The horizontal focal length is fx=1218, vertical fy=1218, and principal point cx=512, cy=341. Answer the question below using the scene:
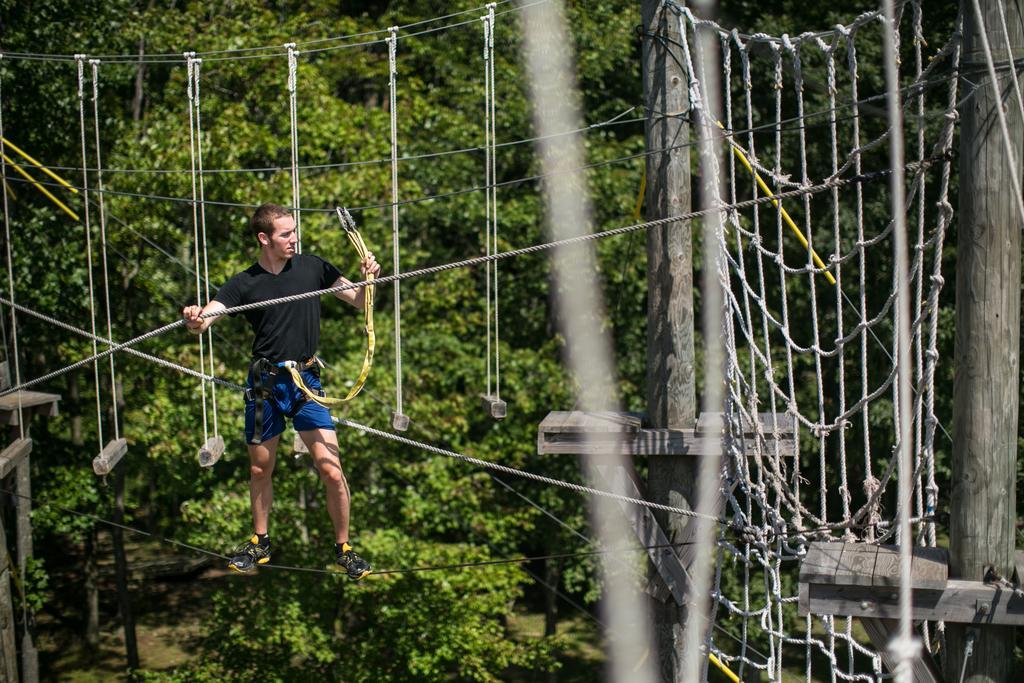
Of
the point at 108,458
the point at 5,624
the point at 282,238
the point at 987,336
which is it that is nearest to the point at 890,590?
the point at 987,336

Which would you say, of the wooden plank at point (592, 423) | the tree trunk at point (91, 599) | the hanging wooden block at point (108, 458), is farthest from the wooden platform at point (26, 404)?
the tree trunk at point (91, 599)

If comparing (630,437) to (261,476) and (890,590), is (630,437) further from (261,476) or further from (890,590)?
(890,590)

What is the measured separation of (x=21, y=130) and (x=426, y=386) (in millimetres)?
4552

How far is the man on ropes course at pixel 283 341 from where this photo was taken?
4836mm

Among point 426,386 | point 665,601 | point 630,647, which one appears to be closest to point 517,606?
point 630,647

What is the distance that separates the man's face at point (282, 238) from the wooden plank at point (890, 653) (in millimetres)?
2557

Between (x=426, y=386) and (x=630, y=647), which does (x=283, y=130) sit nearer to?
(x=426, y=386)

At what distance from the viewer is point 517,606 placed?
16156 millimetres

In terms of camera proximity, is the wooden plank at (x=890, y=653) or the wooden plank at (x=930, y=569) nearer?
the wooden plank at (x=930, y=569)

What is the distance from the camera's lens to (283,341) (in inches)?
193

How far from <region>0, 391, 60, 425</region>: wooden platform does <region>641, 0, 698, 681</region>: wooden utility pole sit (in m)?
4.52

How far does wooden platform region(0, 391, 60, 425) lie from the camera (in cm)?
786

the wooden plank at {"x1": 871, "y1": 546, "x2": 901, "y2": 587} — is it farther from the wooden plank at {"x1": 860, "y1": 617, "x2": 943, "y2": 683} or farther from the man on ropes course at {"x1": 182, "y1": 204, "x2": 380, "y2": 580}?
the man on ropes course at {"x1": 182, "y1": 204, "x2": 380, "y2": 580}

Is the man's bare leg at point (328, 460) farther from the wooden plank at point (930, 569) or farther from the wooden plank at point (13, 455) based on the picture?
the wooden plank at point (13, 455)
